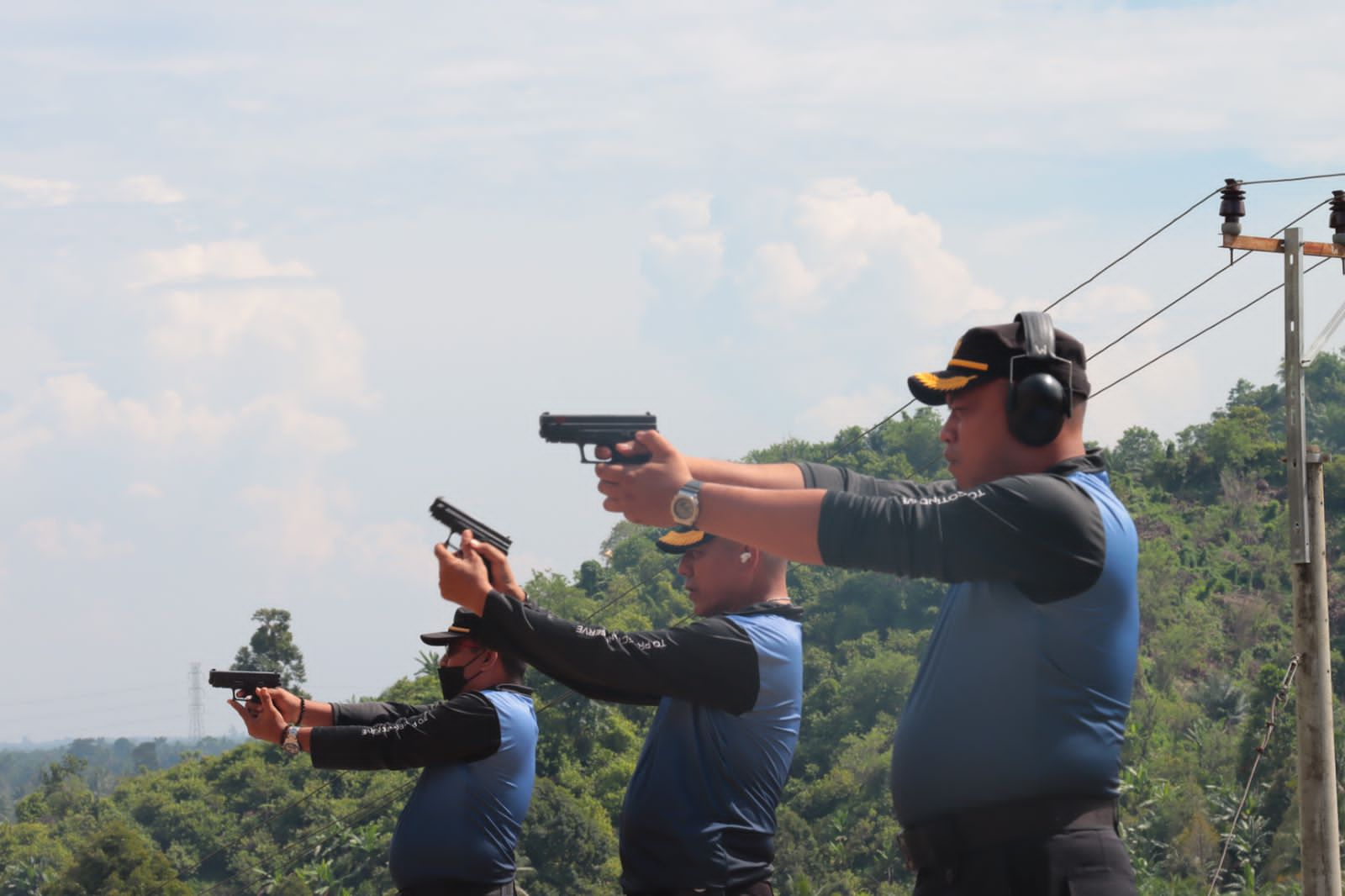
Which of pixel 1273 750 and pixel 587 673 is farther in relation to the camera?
pixel 1273 750

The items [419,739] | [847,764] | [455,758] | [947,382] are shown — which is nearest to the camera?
[947,382]

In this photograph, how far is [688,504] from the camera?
3.65 metres

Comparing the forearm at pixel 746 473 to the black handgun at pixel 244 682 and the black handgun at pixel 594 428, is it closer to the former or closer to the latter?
the black handgun at pixel 594 428

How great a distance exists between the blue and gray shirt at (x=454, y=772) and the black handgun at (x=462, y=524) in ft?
3.69

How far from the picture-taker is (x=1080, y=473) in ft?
12.2

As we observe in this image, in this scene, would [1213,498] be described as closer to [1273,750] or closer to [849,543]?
[1273,750]

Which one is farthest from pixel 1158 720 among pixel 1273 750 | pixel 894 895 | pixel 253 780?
pixel 253 780

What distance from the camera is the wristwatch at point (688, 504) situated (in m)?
3.64

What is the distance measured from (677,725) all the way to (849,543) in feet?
6.67

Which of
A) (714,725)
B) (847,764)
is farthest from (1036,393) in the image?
(847,764)

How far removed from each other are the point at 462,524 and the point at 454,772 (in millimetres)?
1405

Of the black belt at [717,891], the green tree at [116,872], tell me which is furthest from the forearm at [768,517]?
the green tree at [116,872]

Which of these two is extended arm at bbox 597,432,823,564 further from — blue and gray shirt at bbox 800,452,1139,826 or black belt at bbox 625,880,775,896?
black belt at bbox 625,880,775,896

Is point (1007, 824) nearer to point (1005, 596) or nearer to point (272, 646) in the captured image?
point (1005, 596)
